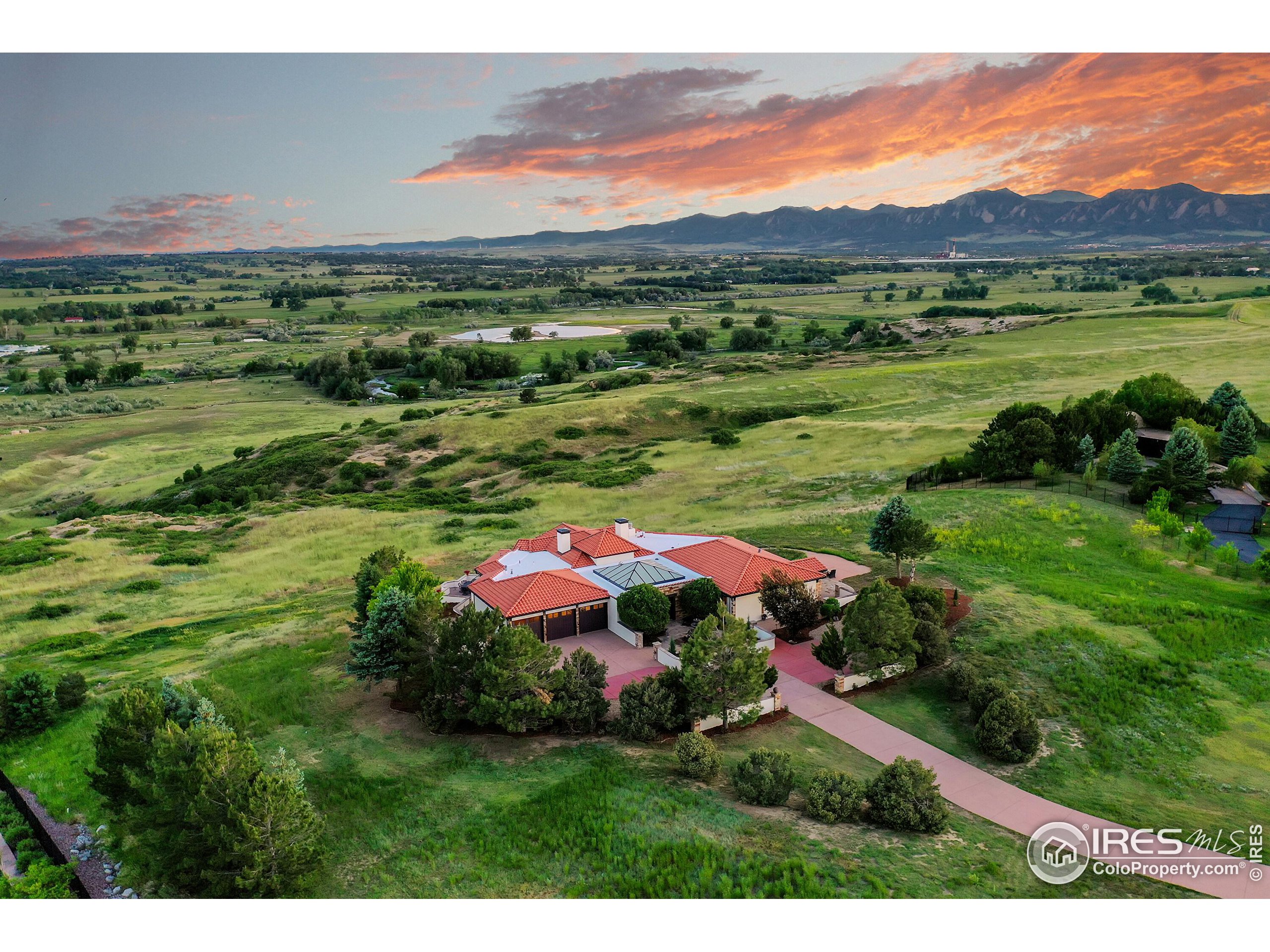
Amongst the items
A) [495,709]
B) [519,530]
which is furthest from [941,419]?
A: [495,709]

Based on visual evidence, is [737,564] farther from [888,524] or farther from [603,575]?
[888,524]

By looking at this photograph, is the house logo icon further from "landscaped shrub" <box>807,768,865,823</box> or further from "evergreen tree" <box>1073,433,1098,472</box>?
"evergreen tree" <box>1073,433,1098,472</box>

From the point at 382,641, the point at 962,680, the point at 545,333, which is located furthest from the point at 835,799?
the point at 545,333

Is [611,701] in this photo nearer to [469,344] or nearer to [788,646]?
[788,646]

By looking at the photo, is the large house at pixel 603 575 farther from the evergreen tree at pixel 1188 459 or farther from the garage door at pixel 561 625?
the evergreen tree at pixel 1188 459

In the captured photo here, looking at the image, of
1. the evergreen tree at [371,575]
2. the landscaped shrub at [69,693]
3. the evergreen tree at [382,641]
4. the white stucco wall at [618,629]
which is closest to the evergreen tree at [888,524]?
the white stucco wall at [618,629]

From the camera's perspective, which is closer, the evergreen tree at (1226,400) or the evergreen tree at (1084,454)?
the evergreen tree at (1084,454)

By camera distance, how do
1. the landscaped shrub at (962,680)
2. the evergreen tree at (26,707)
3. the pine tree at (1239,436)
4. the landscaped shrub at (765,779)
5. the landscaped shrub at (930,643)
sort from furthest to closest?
1. the pine tree at (1239,436)
2. the landscaped shrub at (930,643)
3. the evergreen tree at (26,707)
4. the landscaped shrub at (962,680)
5. the landscaped shrub at (765,779)
